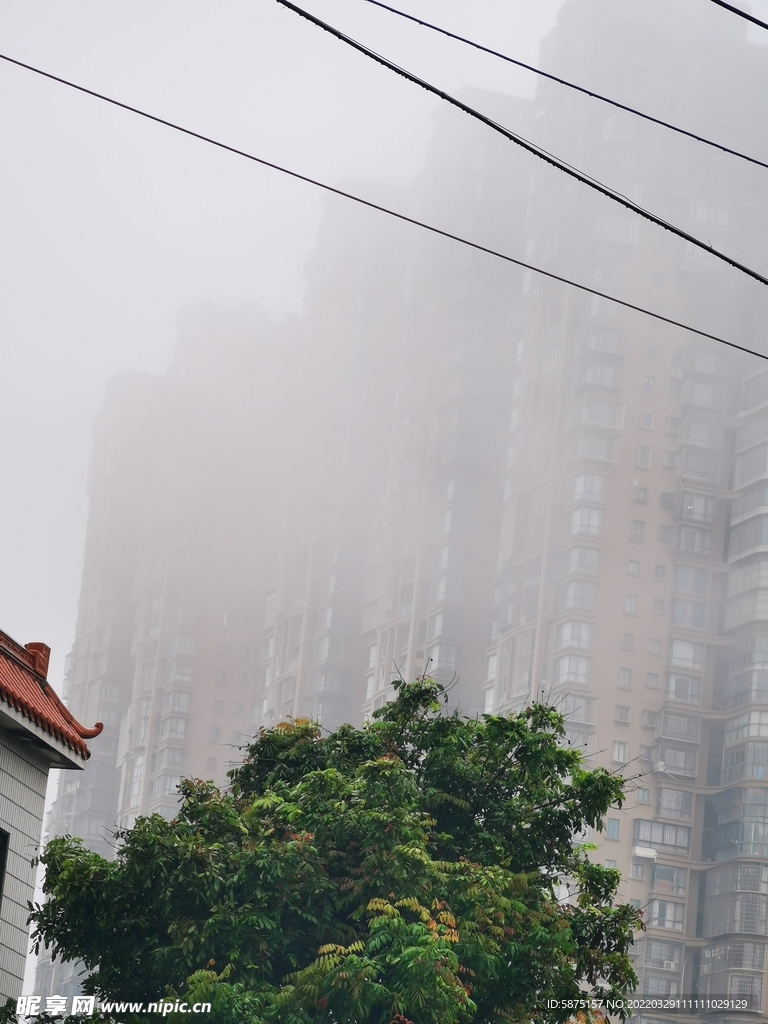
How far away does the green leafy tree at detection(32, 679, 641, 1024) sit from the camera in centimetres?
1988

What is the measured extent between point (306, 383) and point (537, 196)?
3207 centimetres

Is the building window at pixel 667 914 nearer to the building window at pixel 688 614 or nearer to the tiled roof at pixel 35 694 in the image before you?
the building window at pixel 688 614

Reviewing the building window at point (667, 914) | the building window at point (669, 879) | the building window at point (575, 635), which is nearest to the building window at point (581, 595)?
the building window at point (575, 635)

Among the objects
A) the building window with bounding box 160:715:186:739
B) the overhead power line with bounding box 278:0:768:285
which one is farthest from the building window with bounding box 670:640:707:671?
the overhead power line with bounding box 278:0:768:285

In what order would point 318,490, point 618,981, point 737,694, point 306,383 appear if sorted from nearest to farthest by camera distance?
1. point 618,981
2. point 737,694
3. point 318,490
4. point 306,383

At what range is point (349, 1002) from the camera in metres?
19.8

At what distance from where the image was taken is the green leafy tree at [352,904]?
782 inches

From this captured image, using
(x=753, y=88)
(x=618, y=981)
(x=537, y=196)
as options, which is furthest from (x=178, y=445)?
(x=618, y=981)

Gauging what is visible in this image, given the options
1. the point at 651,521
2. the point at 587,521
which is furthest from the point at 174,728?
the point at 651,521

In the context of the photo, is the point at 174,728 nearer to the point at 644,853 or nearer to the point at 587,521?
the point at 587,521

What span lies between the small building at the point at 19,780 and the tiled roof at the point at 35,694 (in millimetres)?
11

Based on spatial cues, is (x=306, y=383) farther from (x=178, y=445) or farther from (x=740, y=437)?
(x=740, y=437)

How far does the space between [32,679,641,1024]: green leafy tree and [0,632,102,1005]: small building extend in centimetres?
207

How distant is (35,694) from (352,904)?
518 cm
